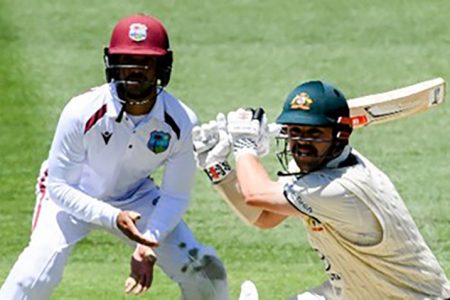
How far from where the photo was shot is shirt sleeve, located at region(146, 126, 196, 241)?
7250 mm

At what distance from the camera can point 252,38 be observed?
13414 millimetres

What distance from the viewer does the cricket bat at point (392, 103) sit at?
7836 millimetres

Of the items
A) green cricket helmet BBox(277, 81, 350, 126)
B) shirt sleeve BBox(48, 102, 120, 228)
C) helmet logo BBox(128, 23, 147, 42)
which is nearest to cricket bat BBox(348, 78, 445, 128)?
green cricket helmet BBox(277, 81, 350, 126)

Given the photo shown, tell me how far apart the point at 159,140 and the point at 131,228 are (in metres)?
0.53

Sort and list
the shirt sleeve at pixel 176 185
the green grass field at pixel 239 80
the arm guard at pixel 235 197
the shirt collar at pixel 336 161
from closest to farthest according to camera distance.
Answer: the shirt collar at pixel 336 161
the arm guard at pixel 235 197
the shirt sleeve at pixel 176 185
the green grass field at pixel 239 80

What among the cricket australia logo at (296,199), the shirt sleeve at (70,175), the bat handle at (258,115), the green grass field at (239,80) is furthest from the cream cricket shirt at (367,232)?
the green grass field at (239,80)

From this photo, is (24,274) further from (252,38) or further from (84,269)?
(252,38)

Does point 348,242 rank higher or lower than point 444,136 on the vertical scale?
higher

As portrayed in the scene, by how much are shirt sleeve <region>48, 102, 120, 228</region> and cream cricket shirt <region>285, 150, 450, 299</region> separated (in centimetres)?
109

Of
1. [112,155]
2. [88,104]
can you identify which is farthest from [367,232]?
[88,104]

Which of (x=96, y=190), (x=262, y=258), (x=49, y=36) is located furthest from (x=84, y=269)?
(x=49, y=36)

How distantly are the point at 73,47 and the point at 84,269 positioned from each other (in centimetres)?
420

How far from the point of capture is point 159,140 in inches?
287

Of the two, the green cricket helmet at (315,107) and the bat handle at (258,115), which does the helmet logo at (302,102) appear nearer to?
the green cricket helmet at (315,107)
